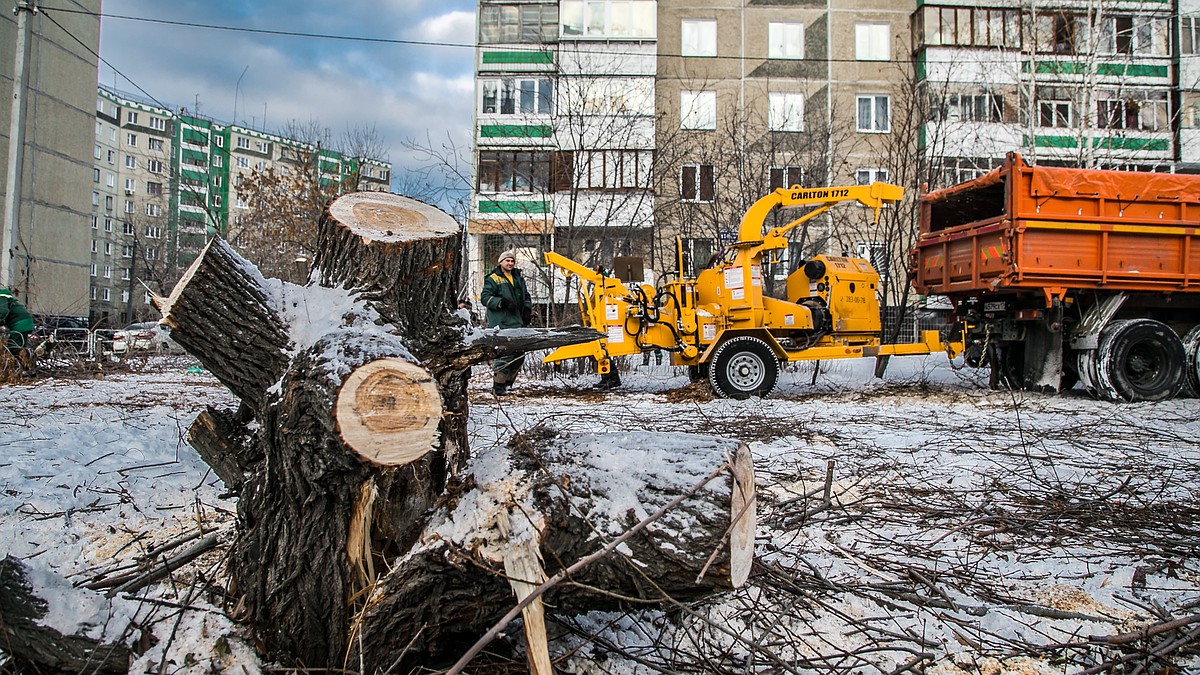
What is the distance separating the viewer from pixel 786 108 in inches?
985

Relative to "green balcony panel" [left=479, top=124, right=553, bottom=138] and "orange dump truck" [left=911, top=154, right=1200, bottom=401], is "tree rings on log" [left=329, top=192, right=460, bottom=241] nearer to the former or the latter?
"orange dump truck" [left=911, top=154, right=1200, bottom=401]

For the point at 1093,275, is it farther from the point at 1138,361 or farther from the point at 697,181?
the point at 697,181

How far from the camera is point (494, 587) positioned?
6.11 ft

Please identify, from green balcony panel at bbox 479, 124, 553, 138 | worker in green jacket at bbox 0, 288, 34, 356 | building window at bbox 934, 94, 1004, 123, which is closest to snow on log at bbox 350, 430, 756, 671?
worker in green jacket at bbox 0, 288, 34, 356

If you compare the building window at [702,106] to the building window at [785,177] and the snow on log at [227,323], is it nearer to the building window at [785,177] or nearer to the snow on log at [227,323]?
the building window at [785,177]

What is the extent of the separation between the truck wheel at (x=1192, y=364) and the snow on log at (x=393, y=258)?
9.98m

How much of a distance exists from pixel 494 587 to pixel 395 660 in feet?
1.07

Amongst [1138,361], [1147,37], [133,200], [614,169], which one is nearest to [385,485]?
[1138,361]

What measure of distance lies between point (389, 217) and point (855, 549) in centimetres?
225

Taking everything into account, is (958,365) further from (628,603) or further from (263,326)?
(263,326)

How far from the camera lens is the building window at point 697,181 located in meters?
19.6

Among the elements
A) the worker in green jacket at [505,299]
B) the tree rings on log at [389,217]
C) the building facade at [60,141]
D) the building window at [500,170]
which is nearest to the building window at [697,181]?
the building window at [500,170]

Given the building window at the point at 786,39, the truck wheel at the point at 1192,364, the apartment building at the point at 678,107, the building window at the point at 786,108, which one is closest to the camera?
the truck wheel at the point at 1192,364

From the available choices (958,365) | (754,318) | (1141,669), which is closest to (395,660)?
(1141,669)
